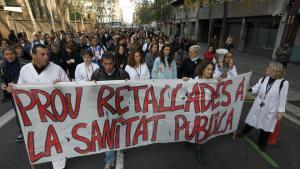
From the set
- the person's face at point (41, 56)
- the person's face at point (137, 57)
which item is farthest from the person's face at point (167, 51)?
the person's face at point (41, 56)

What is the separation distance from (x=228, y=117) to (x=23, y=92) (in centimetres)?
329

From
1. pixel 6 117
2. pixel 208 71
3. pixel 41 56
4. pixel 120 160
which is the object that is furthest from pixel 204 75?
pixel 6 117

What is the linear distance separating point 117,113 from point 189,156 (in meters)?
1.57

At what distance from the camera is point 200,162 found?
3463mm

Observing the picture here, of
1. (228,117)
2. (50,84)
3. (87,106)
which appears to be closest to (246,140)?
(228,117)

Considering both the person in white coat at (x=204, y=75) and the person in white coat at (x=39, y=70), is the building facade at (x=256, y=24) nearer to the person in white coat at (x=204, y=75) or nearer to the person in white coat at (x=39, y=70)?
the person in white coat at (x=204, y=75)

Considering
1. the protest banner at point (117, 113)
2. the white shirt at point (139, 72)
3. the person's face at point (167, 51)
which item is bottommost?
the protest banner at point (117, 113)

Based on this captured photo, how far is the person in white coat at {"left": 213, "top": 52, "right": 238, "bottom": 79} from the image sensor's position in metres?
4.61

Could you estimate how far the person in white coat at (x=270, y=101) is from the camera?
343cm

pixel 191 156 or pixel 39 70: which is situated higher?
pixel 39 70

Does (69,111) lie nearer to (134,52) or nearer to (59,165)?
(59,165)

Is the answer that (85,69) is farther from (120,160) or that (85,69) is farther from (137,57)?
(120,160)

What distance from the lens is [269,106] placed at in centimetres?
357

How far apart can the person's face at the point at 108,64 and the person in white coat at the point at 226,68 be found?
252cm
